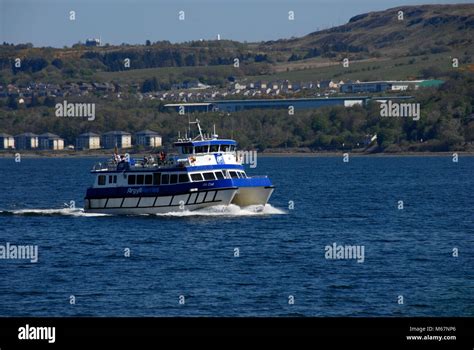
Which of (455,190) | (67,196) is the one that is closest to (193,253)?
(67,196)

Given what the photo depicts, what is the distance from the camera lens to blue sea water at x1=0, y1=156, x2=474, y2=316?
3719 cm

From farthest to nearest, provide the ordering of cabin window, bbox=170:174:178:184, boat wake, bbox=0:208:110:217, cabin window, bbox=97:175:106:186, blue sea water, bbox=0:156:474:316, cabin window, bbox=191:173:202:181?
boat wake, bbox=0:208:110:217 < cabin window, bbox=97:175:106:186 < cabin window, bbox=170:174:178:184 < cabin window, bbox=191:173:202:181 < blue sea water, bbox=0:156:474:316

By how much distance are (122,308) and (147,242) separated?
930 inches

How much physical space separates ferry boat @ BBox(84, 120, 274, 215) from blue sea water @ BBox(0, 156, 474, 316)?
1.16 m

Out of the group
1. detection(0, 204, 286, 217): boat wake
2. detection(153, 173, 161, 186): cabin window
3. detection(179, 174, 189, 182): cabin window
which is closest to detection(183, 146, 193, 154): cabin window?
detection(179, 174, 189, 182): cabin window

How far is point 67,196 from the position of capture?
111 meters

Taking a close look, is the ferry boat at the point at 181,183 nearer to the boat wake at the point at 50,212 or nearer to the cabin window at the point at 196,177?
the cabin window at the point at 196,177

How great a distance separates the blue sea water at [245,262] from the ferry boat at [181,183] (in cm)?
116

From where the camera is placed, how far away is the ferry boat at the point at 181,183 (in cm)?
7294

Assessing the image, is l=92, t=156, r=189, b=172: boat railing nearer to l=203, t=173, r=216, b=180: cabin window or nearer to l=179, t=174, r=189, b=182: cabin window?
l=179, t=174, r=189, b=182: cabin window

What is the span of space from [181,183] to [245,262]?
75.7ft

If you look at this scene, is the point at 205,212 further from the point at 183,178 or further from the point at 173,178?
the point at 173,178

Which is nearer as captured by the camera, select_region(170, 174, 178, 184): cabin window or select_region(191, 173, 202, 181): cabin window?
select_region(191, 173, 202, 181): cabin window

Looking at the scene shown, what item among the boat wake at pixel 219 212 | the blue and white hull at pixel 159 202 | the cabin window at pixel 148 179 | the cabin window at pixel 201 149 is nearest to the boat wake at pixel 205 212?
the boat wake at pixel 219 212
